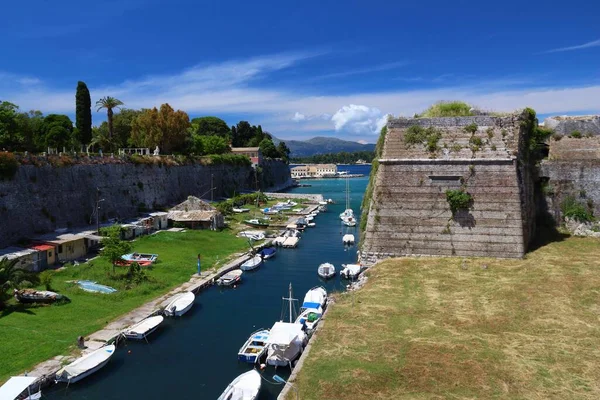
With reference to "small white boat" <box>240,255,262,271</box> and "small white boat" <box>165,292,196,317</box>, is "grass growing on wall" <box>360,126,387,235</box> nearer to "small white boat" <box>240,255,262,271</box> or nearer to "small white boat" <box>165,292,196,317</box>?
"small white boat" <box>240,255,262,271</box>

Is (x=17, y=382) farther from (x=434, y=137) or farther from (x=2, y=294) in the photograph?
(x=434, y=137)

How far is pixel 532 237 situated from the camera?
85.9 ft

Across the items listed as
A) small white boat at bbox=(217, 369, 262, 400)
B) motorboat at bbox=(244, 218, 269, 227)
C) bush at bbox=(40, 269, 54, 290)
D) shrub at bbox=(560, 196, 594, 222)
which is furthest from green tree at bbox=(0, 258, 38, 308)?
shrub at bbox=(560, 196, 594, 222)

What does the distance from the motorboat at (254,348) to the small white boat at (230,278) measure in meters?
8.44

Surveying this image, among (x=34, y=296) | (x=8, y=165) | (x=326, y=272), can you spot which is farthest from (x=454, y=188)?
(x=8, y=165)

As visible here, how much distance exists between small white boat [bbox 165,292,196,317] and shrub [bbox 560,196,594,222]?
23903mm

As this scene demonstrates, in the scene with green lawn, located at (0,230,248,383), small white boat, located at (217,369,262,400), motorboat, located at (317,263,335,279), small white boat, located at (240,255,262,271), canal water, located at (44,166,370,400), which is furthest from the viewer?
small white boat, located at (240,255,262,271)

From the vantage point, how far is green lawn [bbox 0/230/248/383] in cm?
1568

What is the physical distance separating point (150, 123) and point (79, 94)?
11248 mm

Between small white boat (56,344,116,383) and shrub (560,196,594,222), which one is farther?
shrub (560,196,594,222)

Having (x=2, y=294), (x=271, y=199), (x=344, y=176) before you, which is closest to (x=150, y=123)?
(x=271, y=199)

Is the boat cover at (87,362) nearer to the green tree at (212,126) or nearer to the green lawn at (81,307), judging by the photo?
the green lawn at (81,307)

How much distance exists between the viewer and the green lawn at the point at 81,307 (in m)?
15.7

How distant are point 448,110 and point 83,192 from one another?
2936 cm
